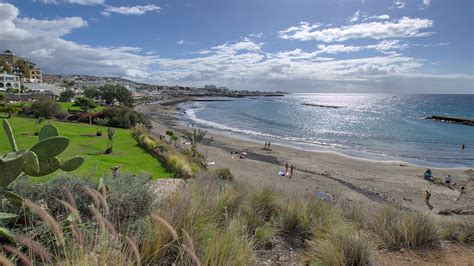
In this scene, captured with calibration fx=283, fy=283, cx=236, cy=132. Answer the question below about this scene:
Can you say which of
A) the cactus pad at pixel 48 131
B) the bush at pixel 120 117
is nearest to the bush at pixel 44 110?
the bush at pixel 120 117

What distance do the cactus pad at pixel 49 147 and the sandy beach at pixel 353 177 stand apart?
13300mm

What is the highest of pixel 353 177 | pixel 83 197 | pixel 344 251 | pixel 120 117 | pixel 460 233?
pixel 83 197

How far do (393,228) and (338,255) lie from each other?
2092 millimetres

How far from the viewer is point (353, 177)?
24.2 meters

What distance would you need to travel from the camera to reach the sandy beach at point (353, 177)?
18875 mm

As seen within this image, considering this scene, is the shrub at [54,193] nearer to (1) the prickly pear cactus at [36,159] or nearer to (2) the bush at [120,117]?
(1) the prickly pear cactus at [36,159]

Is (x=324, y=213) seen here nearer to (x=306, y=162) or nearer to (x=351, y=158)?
(x=306, y=162)

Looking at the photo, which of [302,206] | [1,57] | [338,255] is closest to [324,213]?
[302,206]

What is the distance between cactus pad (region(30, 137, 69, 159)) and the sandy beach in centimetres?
1330

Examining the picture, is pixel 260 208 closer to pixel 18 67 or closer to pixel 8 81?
pixel 8 81

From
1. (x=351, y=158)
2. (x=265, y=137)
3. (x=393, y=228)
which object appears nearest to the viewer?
(x=393, y=228)

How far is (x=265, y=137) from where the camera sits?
4597 centimetres

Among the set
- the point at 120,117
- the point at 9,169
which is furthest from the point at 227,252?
the point at 120,117

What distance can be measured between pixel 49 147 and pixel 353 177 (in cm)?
2440
